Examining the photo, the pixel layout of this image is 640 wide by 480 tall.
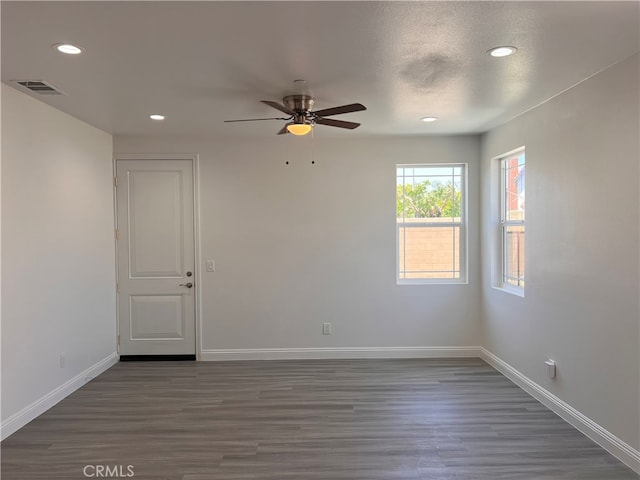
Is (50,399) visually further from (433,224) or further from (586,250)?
(586,250)

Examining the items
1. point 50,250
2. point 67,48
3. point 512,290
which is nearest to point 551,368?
point 512,290

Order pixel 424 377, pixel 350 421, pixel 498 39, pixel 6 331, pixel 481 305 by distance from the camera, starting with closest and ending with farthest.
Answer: pixel 498 39 → pixel 6 331 → pixel 350 421 → pixel 424 377 → pixel 481 305

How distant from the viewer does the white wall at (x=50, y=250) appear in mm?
3127

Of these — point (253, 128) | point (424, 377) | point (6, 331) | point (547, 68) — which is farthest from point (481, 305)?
point (6, 331)

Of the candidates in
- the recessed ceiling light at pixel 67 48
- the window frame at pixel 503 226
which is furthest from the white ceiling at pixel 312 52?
the window frame at pixel 503 226

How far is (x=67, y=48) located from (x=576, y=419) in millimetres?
4128

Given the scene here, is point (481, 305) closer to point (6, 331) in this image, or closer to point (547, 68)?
point (547, 68)

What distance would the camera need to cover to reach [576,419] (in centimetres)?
318

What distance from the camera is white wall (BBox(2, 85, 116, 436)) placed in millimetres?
3127

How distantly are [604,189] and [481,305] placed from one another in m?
2.32

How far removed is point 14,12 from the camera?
2.01 meters

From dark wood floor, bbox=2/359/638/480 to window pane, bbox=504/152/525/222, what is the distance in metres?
1.62

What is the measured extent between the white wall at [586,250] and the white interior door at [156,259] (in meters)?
3.45

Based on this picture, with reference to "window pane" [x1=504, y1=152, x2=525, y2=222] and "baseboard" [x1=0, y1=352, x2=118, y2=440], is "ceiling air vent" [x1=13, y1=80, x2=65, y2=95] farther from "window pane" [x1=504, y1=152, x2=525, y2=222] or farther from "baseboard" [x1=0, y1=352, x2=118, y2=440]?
"window pane" [x1=504, y1=152, x2=525, y2=222]
